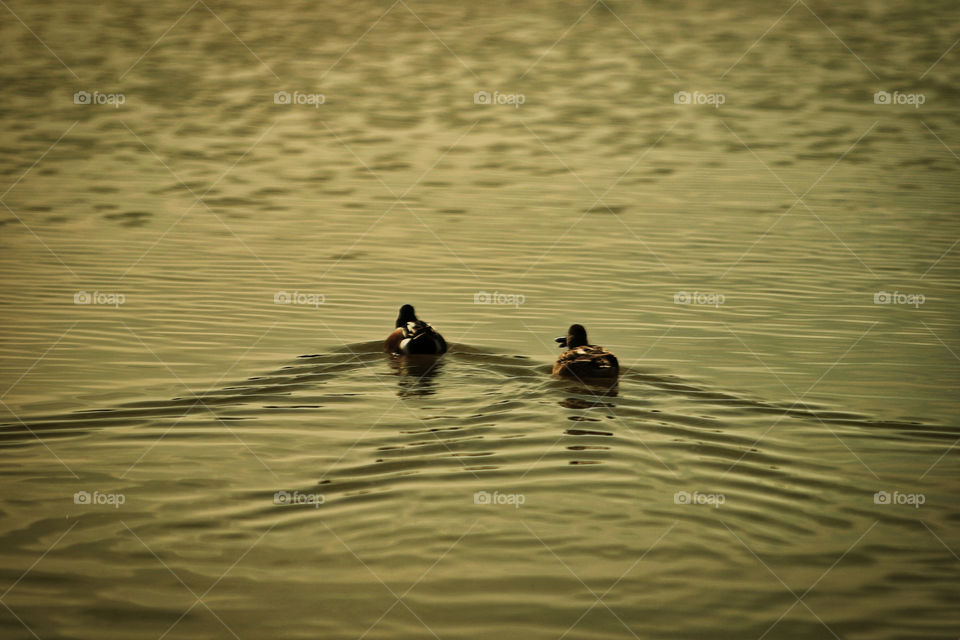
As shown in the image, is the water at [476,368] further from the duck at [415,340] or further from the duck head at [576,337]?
the duck head at [576,337]

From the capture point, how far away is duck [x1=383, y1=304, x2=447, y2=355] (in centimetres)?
1388

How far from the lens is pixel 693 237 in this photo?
2041 centimetres

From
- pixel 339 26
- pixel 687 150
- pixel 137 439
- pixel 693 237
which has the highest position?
pixel 339 26

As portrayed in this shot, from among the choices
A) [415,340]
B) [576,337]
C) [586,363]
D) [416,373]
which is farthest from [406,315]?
A: [586,363]

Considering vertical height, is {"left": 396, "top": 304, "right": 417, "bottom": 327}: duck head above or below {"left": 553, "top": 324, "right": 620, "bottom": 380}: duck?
above

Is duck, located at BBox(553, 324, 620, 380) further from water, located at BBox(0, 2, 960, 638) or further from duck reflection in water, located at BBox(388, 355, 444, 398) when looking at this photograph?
duck reflection in water, located at BBox(388, 355, 444, 398)

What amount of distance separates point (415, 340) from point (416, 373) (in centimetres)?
57

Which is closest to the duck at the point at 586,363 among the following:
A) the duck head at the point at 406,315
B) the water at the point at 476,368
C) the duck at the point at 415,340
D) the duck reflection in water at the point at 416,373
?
the water at the point at 476,368

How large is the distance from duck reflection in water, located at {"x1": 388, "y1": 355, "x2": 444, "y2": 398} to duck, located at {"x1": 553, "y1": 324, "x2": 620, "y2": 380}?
1.44 meters

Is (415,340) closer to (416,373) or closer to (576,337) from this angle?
(416,373)

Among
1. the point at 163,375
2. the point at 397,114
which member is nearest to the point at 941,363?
the point at 163,375

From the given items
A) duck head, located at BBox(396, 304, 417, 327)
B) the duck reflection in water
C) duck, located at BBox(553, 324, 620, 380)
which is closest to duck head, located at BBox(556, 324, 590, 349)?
duck, located at BBox(553, 324, 620, 380)

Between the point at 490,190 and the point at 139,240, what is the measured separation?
7.79 meters

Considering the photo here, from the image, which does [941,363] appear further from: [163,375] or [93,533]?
[93,533]
